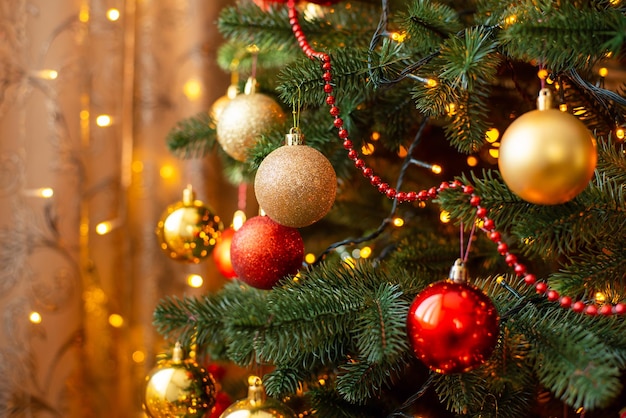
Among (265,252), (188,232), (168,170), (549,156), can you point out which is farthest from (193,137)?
(549,156)

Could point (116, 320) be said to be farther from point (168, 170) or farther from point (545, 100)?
point (545, 100)

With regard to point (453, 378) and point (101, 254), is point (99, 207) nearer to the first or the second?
point (101, 254)

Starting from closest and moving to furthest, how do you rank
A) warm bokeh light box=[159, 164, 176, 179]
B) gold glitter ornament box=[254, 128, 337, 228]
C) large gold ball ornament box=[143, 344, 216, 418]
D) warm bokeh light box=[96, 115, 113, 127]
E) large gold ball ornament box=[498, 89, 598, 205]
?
large gold ball ornament box=[498, 89, 598, 205] → gold glitter ornament box=[254, 128, 337, 228] → large gold ball ornament box=[143, 344, 216, 418] → warm bokeh light box=[96, 115, 113, 127] → warm bokeh light box=[159, 164, 176, 179]

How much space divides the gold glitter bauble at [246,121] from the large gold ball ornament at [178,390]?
0.23 meters

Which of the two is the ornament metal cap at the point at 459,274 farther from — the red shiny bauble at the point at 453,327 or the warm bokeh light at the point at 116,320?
the warm bokeh light at the point at 116,320

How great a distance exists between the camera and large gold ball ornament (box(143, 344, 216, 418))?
2.03 ft

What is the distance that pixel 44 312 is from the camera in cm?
92

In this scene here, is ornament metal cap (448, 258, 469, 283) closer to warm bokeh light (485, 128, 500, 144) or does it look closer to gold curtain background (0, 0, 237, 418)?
warm bokeh light (485, 128, 500, 144)

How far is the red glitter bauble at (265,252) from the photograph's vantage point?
568 mm

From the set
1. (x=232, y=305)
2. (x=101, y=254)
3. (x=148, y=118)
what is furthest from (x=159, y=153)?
(x=232, y=305)

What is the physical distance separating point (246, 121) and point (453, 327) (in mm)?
330

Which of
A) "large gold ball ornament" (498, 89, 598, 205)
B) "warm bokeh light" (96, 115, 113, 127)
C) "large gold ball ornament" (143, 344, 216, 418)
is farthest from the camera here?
"warm bokeh light" (96, 115, 113, 127)

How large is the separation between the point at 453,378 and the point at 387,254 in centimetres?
22

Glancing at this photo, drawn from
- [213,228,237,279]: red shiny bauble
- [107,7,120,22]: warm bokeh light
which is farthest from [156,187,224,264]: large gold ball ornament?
[107,7,120,22]: warm bokeh light
